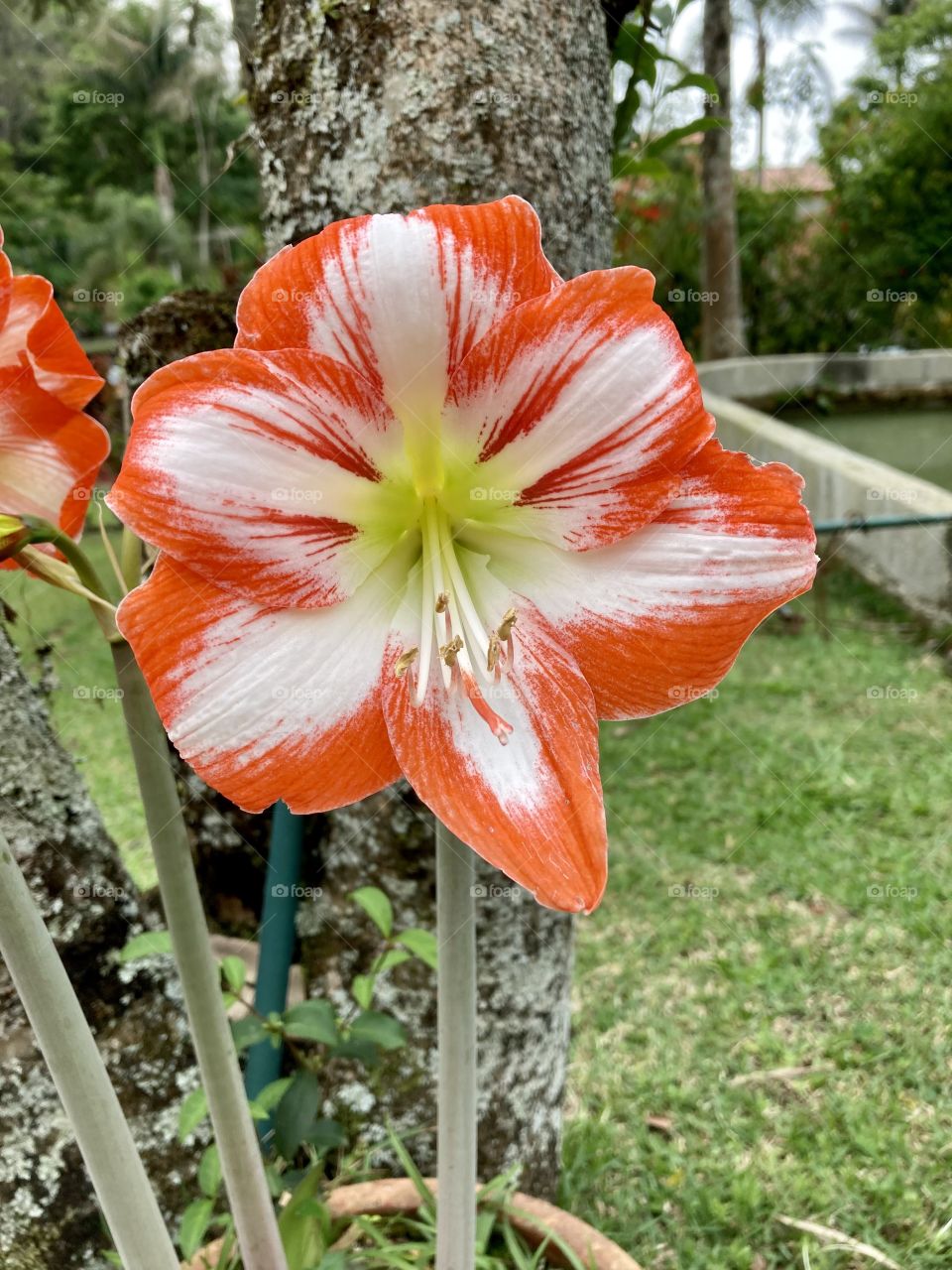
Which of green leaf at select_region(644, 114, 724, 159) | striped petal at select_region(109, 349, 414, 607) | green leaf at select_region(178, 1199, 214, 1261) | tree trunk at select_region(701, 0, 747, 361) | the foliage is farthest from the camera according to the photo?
the foliage

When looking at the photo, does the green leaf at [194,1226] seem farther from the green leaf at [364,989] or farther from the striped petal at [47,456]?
the striped petal at [47,456]

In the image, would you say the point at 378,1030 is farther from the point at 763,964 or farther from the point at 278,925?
the point at 763,964

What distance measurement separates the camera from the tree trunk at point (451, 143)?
121cm

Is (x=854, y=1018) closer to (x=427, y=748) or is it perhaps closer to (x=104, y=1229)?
(x=104, y=1229)

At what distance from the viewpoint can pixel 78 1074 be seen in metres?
0.74

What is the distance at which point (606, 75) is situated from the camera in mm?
1360

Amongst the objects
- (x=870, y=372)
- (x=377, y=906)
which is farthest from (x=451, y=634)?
(x=870, y=372)

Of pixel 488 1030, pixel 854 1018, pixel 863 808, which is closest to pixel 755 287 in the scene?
pixel 863 808

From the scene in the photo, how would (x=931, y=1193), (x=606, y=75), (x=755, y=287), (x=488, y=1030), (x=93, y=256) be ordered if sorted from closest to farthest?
(x=606, y=75)
(x=488, y=1030)
(x=931, y=1193)
(x=755, y=287)
(x=93, y=256)

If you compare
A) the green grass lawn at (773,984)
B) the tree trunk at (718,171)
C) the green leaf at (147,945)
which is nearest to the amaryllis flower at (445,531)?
the green leaf at (147,945)

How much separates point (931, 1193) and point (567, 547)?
1.62 m

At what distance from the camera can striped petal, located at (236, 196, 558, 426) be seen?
26.1 inches

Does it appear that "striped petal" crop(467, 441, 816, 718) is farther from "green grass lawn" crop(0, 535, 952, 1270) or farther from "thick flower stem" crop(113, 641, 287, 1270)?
"green grass lawn" crop(0, 535, 952, 1270)

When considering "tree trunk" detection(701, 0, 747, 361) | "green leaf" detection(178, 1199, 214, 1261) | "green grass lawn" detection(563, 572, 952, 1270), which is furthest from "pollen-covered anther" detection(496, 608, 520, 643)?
"tree trunk" detection(701, 0, 747, 361)
